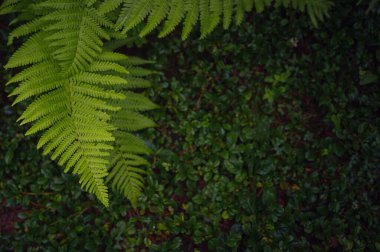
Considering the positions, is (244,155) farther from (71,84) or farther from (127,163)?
(71,84)

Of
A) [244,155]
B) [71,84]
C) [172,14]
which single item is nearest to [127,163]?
[71,84]

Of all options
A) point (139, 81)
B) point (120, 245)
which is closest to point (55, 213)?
point (120, 245)

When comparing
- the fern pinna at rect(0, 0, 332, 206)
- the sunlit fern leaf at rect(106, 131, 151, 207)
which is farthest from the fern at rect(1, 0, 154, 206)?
the sunlit fern leaf at rect(106, 131, 151, 207)

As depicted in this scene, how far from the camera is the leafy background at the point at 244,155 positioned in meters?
3.05

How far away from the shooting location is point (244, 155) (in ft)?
10.9

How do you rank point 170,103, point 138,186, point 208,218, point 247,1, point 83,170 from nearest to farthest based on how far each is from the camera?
point 83,170
point 247,1
point 138,186
point 208,218
point 170,103

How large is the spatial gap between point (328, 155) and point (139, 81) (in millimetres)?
1910

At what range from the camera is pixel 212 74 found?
3537 millimetres

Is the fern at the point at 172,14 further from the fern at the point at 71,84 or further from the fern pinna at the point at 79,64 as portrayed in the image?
the fern at the point at 71,84

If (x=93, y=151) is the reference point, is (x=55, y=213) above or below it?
below

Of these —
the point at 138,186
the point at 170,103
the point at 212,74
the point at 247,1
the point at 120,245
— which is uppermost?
the point at 247,1

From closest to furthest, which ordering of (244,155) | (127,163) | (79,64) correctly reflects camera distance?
1. (79,64)
2. (127,163)
3. (244,155)

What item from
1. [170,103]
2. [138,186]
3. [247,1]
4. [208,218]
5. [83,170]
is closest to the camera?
[83,170]

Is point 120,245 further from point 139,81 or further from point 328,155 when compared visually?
point 328,155
